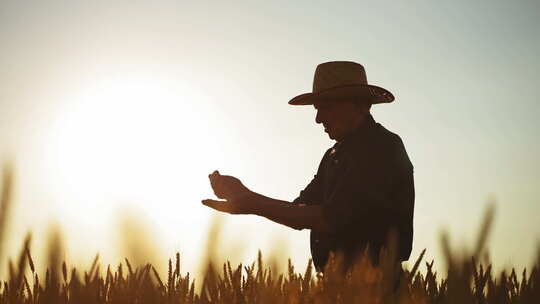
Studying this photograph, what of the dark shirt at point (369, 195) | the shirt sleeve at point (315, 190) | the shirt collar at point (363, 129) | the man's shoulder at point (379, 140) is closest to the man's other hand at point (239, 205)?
the dark shirt at point (369, 195)

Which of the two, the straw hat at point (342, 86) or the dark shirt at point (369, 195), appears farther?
the straw hat at point (342, 86)

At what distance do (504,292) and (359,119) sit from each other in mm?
2096

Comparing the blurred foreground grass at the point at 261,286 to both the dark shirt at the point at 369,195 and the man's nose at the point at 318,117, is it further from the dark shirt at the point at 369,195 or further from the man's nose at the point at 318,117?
the man's nose at the point at 318,117

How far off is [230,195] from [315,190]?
6.94ft

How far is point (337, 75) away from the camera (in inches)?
210

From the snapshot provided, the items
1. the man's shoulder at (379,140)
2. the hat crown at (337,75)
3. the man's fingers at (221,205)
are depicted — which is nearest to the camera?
the man's fingers at (221,205)

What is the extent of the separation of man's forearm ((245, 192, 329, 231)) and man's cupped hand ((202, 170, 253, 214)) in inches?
2.4

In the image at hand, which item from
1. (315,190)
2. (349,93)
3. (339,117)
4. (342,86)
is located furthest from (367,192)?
(315,190)

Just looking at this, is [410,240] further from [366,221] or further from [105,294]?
[105,294]

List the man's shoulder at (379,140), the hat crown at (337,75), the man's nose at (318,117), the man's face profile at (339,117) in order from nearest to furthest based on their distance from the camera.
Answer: the man's shoulder at (379,140)
the man's face profile at (339,117)
the man's nose at (318,117)
the hat crown at (337,75)

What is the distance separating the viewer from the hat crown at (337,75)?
5250 mm

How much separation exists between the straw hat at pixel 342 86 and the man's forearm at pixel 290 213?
4.63ft

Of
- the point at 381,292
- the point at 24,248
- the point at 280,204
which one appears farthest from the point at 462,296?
the point at 280,204

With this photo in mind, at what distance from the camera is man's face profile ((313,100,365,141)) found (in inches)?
183
